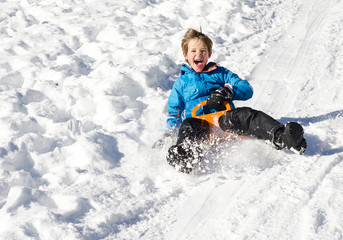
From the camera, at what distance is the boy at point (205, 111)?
243cm

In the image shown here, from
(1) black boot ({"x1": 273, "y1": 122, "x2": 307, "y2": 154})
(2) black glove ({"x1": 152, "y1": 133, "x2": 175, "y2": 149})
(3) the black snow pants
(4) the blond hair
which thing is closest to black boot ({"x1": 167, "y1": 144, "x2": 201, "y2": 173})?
(3) the black snow pants

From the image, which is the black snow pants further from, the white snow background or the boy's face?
the boy's face

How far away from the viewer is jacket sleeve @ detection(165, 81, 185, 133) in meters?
3.04

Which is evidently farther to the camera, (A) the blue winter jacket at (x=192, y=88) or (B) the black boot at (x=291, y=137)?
(A) the blue winter jacket at (x=192, y=88)

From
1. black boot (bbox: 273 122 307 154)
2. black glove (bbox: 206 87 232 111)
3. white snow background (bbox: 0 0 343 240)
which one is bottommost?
white snow background (bbox: 0 0 343 240)

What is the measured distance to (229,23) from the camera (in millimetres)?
5320

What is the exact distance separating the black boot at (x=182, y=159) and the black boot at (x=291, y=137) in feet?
1.79

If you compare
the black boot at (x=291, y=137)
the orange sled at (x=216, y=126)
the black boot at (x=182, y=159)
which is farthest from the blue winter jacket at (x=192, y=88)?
the black boot at (x=291, y=137)

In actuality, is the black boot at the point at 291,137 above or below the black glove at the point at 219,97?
above

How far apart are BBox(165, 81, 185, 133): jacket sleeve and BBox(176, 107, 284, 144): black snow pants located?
0.32 meters

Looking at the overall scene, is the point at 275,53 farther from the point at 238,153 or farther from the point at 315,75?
the point at 238,153

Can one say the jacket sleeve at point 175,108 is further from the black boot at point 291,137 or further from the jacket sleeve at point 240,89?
the black boot at point 291,137

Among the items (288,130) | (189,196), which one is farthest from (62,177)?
(288,130)

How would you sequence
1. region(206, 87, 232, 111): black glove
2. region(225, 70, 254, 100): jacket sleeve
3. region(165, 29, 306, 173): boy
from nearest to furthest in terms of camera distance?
region(165, 29, 306, 173): boy < region(206, 87, 232, 111): black glove < region(225, 70, 254, 100): jacket sleeve
